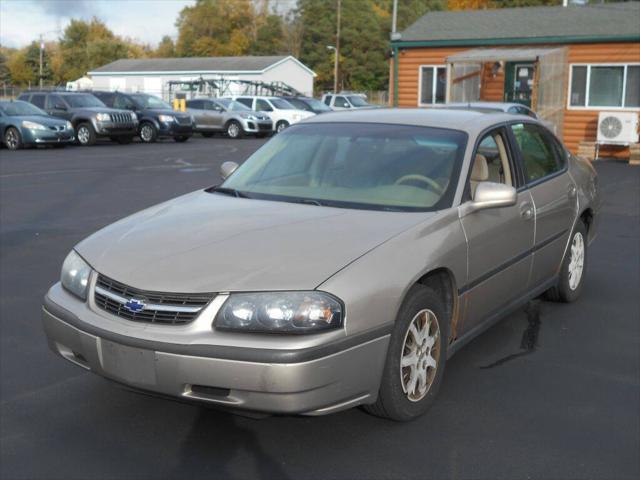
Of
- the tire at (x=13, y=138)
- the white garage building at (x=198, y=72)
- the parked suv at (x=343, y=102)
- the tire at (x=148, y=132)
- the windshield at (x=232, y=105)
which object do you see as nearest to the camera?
the tire at (x=13, y=138)

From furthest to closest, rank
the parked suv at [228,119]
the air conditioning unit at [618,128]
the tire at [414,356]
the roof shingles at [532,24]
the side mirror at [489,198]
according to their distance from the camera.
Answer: the parked suv at [228,119]
the roof shingles at [532,24]
the air conditioning unit at [618,128]
the side mirror at [489,198]
the tire at [414,356]

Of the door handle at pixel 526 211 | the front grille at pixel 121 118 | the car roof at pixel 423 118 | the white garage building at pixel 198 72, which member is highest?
the white garage building at pixel 198 72

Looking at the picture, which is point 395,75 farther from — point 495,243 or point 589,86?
point 495,243

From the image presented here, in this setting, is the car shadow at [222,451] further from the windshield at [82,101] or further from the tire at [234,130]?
the tire at [234,130]

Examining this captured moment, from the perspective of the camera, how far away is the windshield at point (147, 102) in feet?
90.9

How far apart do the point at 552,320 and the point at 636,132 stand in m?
17.1

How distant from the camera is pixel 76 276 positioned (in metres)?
4.01

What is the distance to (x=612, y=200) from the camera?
13242 millimetres

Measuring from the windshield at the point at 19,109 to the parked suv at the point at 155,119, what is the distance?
3806mm

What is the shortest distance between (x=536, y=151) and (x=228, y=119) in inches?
1036

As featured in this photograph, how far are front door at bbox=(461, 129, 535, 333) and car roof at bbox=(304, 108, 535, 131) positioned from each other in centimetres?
13

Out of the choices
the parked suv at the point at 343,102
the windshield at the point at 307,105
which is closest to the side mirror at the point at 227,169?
the windshield at the point at 307,105

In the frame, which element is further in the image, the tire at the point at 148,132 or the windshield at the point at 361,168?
the tire at the point at 148,132

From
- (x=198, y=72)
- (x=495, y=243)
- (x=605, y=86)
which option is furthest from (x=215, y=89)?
(x=495, y=243)
